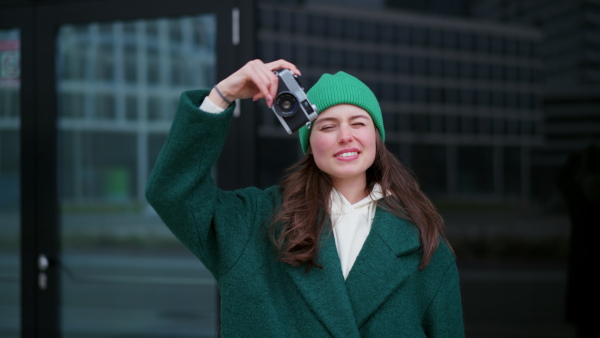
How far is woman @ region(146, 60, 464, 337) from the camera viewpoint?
1.50 m

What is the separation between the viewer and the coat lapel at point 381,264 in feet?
5.14

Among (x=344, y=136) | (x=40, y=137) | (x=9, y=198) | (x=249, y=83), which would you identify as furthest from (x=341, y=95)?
(x=9, y=198)

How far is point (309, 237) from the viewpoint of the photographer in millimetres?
1586

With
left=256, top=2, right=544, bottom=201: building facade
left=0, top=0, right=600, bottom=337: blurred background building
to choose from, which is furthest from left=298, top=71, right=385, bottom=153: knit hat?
left=256, top=2, right=544, bottom=201: building facade

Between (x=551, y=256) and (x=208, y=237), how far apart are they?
3277 mm

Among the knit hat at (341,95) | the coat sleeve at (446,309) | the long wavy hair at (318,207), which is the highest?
the knit hat at (341,95)

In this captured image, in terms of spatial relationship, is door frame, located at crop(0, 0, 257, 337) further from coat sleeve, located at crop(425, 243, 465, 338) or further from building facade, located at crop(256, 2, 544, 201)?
coat sleeve, located at crop(425, 243, 465, 338)

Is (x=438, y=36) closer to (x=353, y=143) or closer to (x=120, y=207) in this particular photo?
(x=120, y=207)

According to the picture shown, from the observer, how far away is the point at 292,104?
59.0 inches

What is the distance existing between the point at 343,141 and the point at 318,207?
0.20 m

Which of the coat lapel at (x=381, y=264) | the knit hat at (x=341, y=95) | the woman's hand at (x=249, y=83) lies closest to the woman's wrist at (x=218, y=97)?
the woman's hand at (x=249, y=83)

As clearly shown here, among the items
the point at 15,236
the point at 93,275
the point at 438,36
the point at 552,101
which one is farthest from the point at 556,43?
the point at 15,236

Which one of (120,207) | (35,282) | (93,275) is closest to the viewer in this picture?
(35,282)

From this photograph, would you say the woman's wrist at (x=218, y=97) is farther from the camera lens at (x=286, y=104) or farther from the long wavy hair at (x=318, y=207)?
the long wavy hair at (x=318, y=207)
